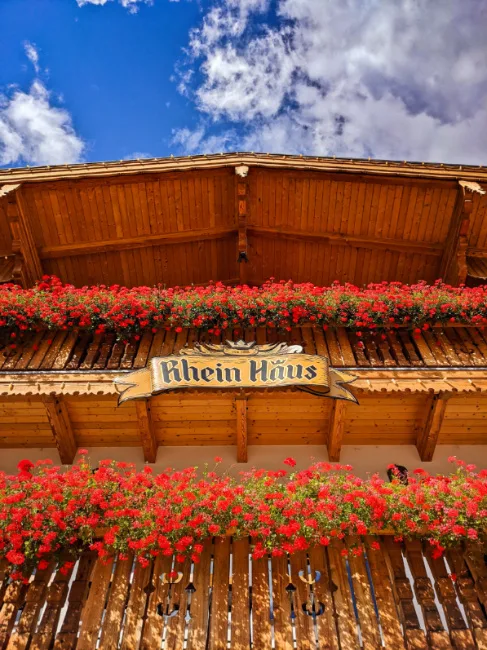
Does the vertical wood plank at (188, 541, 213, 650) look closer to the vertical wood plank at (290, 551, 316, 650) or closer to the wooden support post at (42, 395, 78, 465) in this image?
the vertical wood plank at (290, 551, 316, 650)

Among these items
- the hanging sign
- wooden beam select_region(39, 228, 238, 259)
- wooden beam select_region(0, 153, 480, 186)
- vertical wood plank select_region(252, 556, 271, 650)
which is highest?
wooden beam select_region(0, 153, 480, 186)

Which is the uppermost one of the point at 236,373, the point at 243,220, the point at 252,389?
the point at 243,220

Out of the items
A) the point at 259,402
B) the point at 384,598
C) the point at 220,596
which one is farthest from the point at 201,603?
the point at 259,402

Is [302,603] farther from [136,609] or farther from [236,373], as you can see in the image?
[236,373]

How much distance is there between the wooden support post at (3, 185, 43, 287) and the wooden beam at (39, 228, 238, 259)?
1.48 ft

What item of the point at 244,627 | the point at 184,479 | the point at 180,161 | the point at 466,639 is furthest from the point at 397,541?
the point at 180,161

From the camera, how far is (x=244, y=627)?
6051 mm

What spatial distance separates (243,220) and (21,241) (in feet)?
19.2

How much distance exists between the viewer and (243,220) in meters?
12.9

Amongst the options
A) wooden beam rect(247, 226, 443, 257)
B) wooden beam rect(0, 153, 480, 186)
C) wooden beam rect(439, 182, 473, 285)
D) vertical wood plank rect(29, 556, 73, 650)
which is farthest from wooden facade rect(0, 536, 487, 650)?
wooden beam rect(0, 153, 480, 186)

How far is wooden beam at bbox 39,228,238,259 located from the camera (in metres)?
12.9

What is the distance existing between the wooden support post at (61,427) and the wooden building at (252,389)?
0.13ft

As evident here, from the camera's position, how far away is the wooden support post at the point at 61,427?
9.37 metres

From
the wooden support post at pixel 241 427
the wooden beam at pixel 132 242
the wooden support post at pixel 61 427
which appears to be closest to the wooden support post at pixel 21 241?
the wooden beam at pixel 132 242
